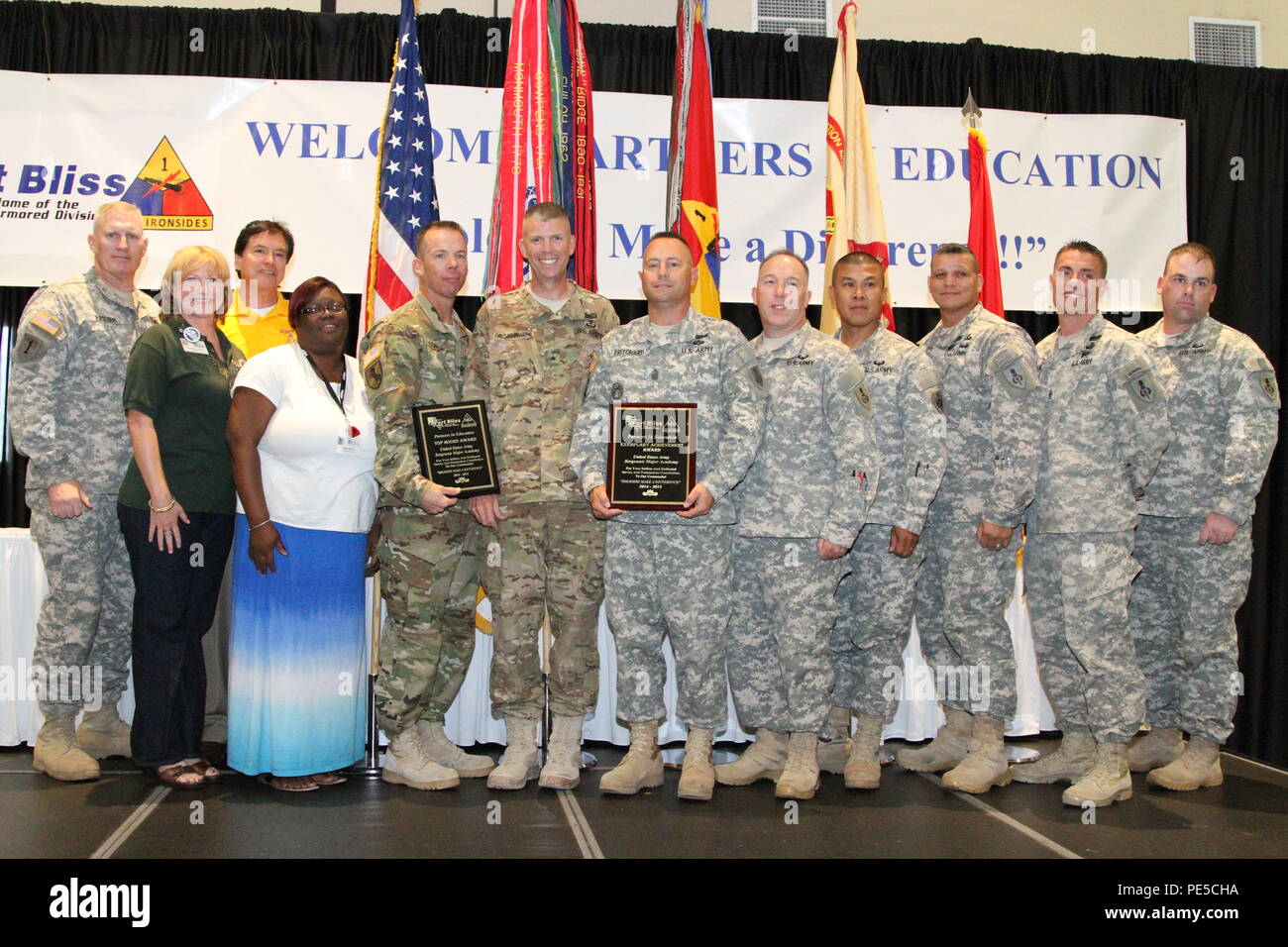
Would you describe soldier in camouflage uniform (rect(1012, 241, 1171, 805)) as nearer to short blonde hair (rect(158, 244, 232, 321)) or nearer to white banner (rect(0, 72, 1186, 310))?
white banner (rect(0, 72, 1186, 310))

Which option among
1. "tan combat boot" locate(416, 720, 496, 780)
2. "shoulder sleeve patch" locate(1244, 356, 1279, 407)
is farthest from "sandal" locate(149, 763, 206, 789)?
"shoulder sleeve patch" locate(1244, 356, 1279, 407)

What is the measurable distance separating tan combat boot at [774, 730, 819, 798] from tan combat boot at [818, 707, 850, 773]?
37cm

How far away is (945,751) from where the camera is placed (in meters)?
4.31

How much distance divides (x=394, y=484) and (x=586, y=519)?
727mm

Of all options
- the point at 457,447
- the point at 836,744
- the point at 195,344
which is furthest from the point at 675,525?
the point at 195,344

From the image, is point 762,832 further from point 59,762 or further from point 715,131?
point 715,131

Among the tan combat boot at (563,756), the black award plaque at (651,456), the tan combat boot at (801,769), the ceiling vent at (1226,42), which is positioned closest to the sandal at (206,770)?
the tan combat boot at (563,756)

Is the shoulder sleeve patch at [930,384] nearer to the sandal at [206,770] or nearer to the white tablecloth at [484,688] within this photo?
the white tablecloth at [484,688]

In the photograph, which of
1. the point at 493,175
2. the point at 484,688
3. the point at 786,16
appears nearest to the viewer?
the point at 484,688

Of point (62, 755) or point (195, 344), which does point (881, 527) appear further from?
point (62, 755)

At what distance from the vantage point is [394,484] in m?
3.67

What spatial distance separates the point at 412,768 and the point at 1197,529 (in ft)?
11.0

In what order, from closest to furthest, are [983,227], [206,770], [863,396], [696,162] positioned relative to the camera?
[206,770]
[863,396]
[696,162]
[983,227]
